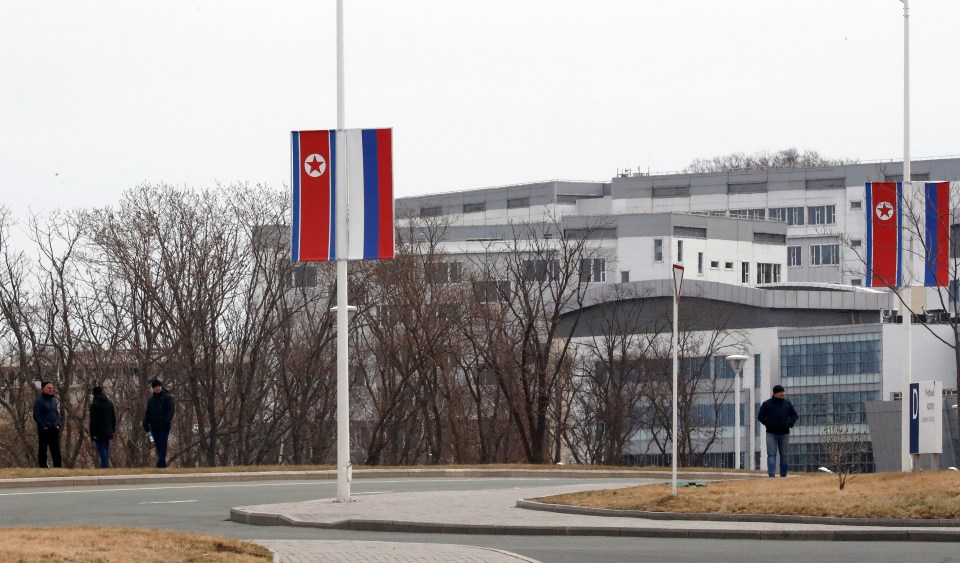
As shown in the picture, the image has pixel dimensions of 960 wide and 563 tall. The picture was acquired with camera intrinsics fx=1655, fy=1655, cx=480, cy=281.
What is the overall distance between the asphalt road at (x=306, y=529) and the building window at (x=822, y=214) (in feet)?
388

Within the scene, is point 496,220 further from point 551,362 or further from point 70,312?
point 70,312

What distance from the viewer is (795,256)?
148 meters

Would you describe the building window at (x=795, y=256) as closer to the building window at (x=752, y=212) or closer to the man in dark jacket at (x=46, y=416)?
the building window at (x=752, y=212)

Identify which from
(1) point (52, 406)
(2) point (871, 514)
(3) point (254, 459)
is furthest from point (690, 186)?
(2) point (871, 514)

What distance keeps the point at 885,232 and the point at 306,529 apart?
1204 cm

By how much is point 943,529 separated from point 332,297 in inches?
1685

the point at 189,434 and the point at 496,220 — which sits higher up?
the point at 496,220

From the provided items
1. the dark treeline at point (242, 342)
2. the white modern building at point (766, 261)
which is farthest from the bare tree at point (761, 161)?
the dark treeline at point (242, 342)

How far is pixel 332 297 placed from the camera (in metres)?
59.2

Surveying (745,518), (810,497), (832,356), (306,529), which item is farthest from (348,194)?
(832,356)

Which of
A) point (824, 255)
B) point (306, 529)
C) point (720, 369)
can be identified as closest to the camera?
point (306, 529)

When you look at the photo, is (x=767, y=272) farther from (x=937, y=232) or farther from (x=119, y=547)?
(x=119, y=547)

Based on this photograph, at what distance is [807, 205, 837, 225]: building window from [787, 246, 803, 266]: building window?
270cm

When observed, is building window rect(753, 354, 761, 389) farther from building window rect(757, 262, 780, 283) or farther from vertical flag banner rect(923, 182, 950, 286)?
vertical flag banner rect(923, 182, 950, 286)
